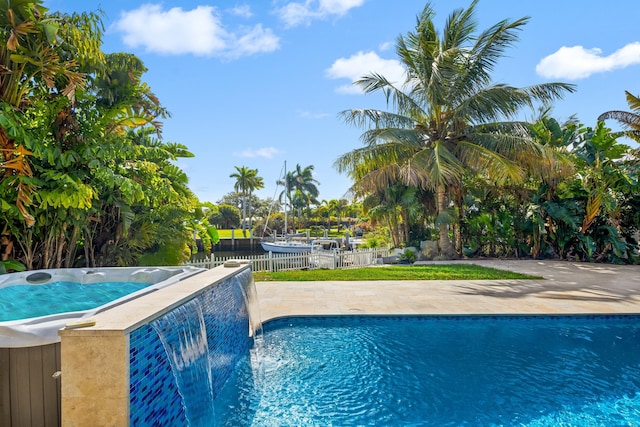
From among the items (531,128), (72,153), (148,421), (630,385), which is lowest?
(630,385)

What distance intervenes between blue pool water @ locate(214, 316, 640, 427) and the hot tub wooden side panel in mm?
1467

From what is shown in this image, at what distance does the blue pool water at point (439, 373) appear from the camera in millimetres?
3441

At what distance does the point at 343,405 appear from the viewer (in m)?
3.62

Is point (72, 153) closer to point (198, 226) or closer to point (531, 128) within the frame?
point (198, 226)

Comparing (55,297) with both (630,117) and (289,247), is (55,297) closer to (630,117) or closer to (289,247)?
(630,117)

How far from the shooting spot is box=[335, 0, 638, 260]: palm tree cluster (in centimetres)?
1240

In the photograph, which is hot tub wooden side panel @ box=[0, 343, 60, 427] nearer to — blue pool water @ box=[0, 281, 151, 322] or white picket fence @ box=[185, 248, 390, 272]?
blue pool water @ box=[0, 281, 151, 322]

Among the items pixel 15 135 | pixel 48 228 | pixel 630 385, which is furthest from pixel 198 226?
pixel 630 385

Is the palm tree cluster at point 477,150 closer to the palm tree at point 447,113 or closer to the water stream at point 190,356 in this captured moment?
the palm tree at point 447,113

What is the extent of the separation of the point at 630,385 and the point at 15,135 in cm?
846

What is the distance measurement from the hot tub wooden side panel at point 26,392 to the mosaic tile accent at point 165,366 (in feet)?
1.85

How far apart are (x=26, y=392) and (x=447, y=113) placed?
46.0 feet

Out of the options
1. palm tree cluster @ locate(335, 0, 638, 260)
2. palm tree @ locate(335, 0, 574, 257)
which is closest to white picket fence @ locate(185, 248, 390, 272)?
palm tree cluster @ locate(335, 0, 638, 260)

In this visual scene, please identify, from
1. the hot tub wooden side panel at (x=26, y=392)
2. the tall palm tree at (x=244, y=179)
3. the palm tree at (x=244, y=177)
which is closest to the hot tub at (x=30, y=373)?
the hot tub wooden side panel at (x=26, y=392)
